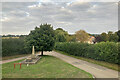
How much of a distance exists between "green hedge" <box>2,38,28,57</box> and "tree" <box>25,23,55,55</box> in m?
5.21

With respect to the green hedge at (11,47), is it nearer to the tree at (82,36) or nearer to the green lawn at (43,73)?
the green lawn at (43,73)

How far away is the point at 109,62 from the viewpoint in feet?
43.9

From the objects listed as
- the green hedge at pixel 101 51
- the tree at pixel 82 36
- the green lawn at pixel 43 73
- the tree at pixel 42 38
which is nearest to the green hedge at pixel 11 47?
the tree at pixel 42 38

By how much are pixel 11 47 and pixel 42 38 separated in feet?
28.5

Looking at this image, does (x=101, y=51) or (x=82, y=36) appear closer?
(x=101, y=51)

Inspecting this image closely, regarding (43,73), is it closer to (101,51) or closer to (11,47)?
(101,51)

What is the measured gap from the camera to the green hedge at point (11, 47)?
19.8 meters

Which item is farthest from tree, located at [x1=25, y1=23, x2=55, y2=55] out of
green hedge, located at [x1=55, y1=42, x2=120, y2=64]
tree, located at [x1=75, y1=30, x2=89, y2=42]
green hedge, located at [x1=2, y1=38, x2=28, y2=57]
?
tree, located at [x1=75, y1=30, x2=89, y2=42]

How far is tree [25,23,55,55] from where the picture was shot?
17766mm

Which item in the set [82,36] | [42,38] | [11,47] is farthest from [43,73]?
[82,36]

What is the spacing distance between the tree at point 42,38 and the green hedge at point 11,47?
5.21 m

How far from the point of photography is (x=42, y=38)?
17812 mm

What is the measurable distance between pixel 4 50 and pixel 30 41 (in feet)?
20.7

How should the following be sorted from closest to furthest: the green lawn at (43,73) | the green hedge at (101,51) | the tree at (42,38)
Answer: the green lawn at (43,73) → the green hedge at (101,51) → the tree at (42,38)
